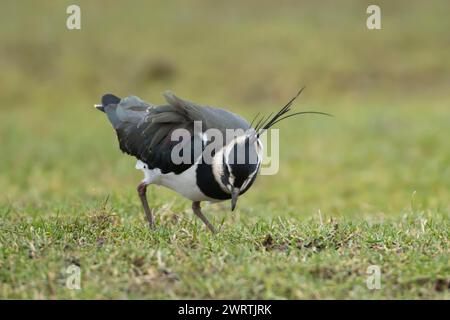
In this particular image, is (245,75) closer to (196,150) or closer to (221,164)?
(196,150)

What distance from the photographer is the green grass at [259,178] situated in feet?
13.8

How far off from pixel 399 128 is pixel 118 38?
817cm

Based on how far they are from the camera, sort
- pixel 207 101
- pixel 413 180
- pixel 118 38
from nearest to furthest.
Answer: pixel 413 180
pixel 207 101
pixel 118 38

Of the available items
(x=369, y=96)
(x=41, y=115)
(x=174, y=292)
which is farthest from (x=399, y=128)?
(x=174, y=292)

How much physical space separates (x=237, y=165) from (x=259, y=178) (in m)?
6.17

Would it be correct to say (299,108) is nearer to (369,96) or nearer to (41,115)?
(369,96)

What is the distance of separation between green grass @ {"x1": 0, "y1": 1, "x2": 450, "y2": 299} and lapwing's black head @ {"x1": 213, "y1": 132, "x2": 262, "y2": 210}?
13.0 inches

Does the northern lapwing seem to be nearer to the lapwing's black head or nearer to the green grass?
the lapwing's black head

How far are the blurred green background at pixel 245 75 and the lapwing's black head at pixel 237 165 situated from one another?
5683 millimetres

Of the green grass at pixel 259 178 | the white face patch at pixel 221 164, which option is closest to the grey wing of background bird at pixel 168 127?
the white face patch at pixel 221 164

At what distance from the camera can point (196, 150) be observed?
4.92 meters

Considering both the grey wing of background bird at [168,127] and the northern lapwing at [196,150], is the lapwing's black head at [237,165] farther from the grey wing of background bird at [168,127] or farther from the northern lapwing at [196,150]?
the grey wing of background bird at [168,127]

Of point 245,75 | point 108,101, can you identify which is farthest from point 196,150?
point 245,75

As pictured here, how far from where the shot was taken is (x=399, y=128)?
12414mm
